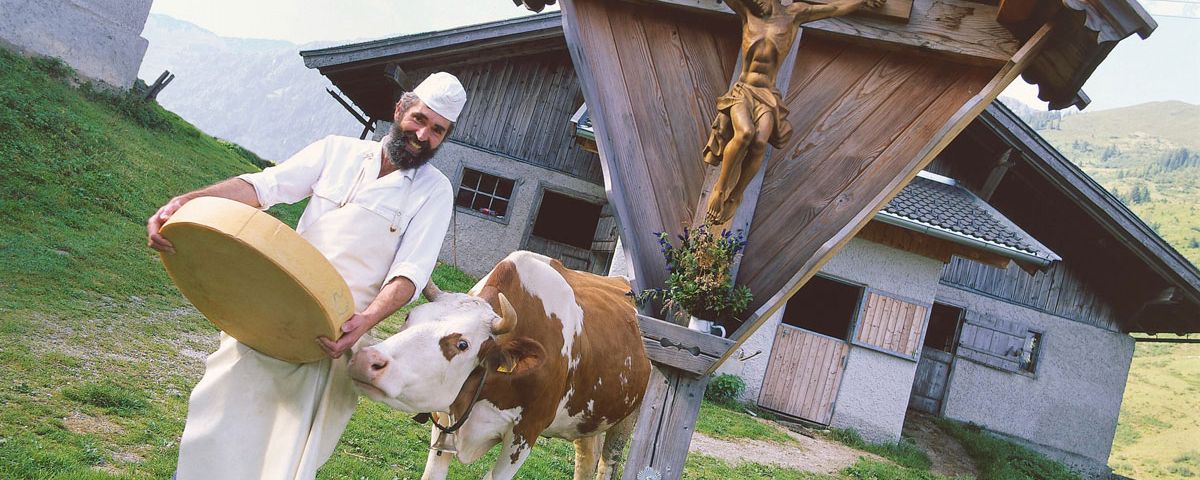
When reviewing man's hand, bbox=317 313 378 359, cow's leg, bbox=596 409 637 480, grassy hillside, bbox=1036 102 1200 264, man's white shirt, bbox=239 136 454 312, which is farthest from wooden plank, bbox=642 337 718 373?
grassy hillside, bbox=1036 102 1200 264

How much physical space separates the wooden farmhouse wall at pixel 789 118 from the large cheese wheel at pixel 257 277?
1.68 m

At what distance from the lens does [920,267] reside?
11.5 metres

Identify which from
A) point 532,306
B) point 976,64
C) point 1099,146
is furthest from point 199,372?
point 1099,146

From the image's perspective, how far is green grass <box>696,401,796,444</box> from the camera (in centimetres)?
927

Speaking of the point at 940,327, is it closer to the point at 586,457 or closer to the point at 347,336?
the point at 586,457

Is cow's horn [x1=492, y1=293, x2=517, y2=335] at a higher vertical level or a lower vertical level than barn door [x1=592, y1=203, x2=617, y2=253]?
lower

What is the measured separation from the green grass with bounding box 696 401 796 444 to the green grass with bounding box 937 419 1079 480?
3.61 meters

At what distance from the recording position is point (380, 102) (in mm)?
16609

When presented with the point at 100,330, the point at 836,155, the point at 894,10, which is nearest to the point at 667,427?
the point at 836,155

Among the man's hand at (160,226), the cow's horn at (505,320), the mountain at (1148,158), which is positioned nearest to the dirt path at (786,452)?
the cow's horn at (505,320)

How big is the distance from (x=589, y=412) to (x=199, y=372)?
121 inches

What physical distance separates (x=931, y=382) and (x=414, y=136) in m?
13.6

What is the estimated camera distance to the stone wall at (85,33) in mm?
13055

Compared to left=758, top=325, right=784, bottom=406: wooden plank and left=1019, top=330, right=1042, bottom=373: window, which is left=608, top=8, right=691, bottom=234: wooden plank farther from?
left=1019, top=330, right=1042, bottom=373: window
